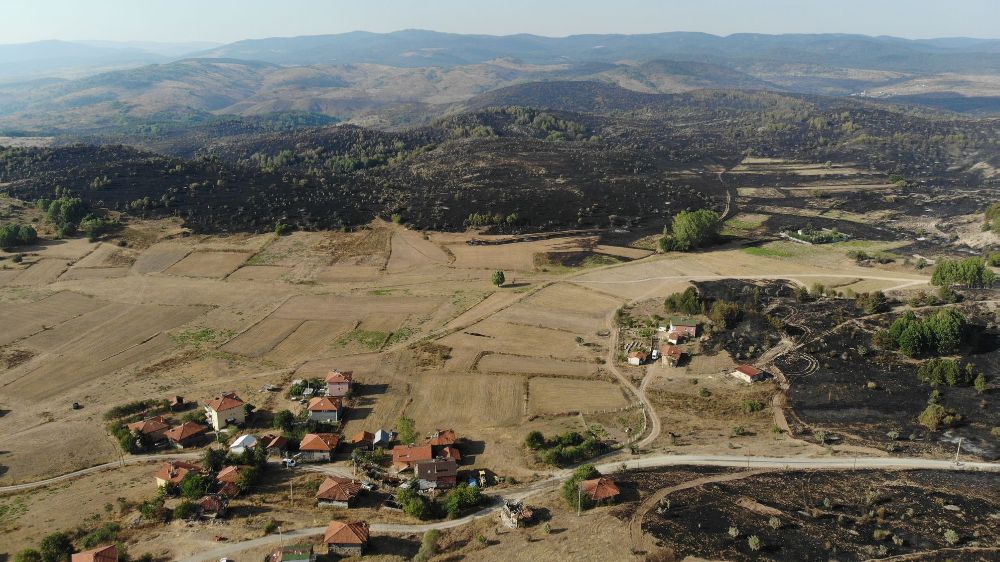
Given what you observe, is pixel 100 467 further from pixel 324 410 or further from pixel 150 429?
pixel 324 410

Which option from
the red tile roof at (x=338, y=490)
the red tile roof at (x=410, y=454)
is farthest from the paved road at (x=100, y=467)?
the red tile roof at (x=410, y=454)

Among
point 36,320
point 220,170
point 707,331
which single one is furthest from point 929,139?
point 36,320

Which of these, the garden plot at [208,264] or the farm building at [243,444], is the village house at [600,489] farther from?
the garden plot at [208,264]

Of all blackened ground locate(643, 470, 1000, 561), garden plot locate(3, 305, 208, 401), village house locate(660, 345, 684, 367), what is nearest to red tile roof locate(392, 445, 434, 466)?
blackened ground locate(643, 470, 1000, 561)

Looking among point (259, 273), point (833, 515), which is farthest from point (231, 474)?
point (259, 273)

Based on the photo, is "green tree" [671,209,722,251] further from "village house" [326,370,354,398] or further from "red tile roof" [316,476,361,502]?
"red tile roof" [316,476,361,502]
